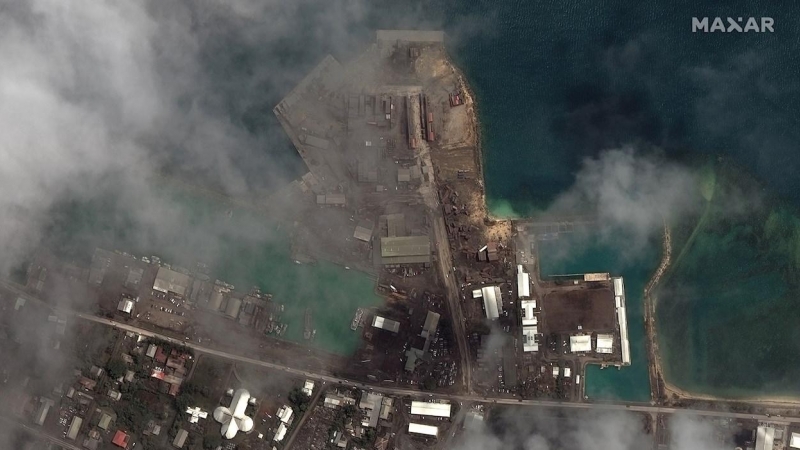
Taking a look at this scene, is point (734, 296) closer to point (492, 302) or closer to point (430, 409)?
point (492, 302)

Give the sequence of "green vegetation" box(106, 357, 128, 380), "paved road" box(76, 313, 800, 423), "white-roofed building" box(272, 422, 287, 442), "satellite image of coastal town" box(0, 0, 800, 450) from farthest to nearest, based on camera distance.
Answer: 1. "green vegetation" box(106, 357, 128, 380)
2. "satellite image of coastal town" box(0, 0, 800, 450)
3. "white-roofed building" box(272, 422, 287, 442)
4. "paved road" box(76, 313, 800, 423)

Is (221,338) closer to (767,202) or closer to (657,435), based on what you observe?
(657,435)

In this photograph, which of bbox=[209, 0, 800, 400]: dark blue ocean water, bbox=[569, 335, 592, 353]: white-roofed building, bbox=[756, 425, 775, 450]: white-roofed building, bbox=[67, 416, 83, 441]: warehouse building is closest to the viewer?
bbox=[756, 425, 775, 450]: white-roofed building

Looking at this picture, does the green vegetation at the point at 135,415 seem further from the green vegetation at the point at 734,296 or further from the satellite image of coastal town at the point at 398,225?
the green vegetation at the point at 734,296

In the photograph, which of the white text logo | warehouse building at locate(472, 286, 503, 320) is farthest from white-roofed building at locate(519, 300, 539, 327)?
the white text logo

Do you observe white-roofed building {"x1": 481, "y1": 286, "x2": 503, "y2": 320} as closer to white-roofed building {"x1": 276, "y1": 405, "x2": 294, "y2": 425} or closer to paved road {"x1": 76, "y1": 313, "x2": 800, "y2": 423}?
paved road {"x1": 76, "y1": 313, "x2": 800, "y2": 423}

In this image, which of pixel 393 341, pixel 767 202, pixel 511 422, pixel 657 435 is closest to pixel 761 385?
pixel 657 435

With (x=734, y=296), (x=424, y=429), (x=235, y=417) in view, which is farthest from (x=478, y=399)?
(x=734, y=296)
